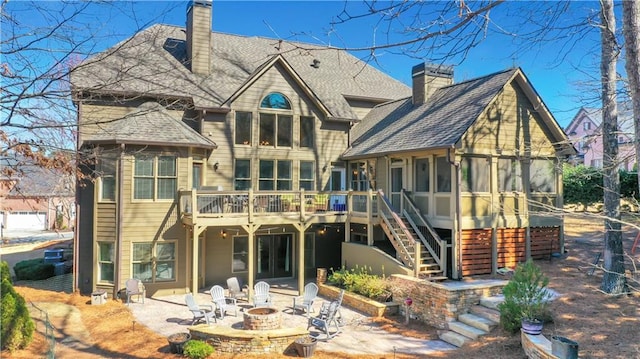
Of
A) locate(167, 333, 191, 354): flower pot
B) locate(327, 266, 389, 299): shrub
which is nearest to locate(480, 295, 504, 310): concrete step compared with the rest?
locate(327, 266, 389, 299): shrub

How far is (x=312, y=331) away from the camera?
1136 cm

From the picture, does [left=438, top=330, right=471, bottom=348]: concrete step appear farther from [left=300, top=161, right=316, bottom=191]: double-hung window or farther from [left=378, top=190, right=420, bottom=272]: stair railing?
[left=300, top=161, right=316, bottom=191]: double-hung window

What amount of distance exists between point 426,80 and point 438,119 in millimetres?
3130

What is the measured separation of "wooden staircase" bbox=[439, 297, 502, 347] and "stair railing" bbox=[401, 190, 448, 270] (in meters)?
2.39

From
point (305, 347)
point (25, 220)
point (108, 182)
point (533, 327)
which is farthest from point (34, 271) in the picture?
point (25, 220)

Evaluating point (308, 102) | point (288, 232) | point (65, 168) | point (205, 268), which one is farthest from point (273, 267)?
point (65, 168)

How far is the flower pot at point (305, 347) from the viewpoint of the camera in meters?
9.48

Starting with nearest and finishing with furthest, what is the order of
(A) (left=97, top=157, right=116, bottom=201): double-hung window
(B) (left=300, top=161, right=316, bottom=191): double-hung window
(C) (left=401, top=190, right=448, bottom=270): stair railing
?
(C) (left=401, top=190, right=448, bottom=270): stair railing, (A) (left=97, top=157, right=116, bottom=201): double-hung window, (B) (left=300, top=161, right=316, bottom=191): double-hung window

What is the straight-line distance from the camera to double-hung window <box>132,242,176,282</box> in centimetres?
1530

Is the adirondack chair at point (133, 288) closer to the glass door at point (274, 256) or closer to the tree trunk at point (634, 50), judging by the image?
the glass door at point (274, 256)

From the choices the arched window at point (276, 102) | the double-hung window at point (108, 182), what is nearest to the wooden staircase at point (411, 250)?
the arched window at point (276, 102)

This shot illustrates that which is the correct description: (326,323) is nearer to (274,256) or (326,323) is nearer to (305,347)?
(305,347)

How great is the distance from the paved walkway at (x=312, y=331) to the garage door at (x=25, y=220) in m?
32.8

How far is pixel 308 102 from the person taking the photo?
1855 centimetres
